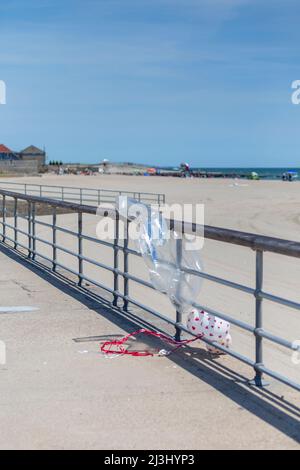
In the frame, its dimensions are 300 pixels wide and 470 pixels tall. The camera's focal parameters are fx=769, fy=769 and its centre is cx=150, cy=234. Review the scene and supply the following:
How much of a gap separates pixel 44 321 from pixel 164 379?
2.21 m

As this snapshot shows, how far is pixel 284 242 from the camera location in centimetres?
473

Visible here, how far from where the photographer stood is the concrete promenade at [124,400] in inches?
167

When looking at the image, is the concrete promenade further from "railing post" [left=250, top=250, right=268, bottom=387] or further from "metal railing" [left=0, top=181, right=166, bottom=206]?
"metal railing" [left=0, top=181, right=166, bottom=206]

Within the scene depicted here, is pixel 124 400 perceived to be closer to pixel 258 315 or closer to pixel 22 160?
pixel 258 315

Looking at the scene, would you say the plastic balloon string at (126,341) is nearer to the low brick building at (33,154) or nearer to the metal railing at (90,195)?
the metal railing at (90,195)

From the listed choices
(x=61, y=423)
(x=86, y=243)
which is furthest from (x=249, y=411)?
(x=86, y=243)

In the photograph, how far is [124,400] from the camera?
490 cm

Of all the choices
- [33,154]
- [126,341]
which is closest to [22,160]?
[33,154]

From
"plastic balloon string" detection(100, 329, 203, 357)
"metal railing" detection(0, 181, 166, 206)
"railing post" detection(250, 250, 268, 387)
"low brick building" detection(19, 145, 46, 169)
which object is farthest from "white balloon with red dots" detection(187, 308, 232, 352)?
"low brick building" detection(19, 145, 46, 169)

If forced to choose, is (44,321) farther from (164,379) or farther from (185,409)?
(185,409)

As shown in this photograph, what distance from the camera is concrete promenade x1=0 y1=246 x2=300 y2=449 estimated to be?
13.9 feet

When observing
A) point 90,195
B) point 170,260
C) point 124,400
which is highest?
point 170,260
